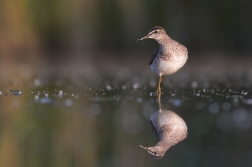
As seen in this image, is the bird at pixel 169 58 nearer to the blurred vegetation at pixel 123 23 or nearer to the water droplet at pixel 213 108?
the water droplet at pixel 213 108

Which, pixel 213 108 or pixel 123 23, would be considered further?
pixel 123 23

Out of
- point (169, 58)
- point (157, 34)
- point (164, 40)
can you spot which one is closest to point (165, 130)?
point (169, 58)

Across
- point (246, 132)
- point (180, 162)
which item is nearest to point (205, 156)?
point (180, 162)

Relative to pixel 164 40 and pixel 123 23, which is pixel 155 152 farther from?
pixel 123 23

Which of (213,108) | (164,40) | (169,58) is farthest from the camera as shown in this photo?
(164,40)

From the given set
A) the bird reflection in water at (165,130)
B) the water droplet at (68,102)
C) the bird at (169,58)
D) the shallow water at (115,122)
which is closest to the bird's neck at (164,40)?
the bird at (169,58)

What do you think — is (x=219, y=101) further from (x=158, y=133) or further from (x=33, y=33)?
(x=33, y=33)
